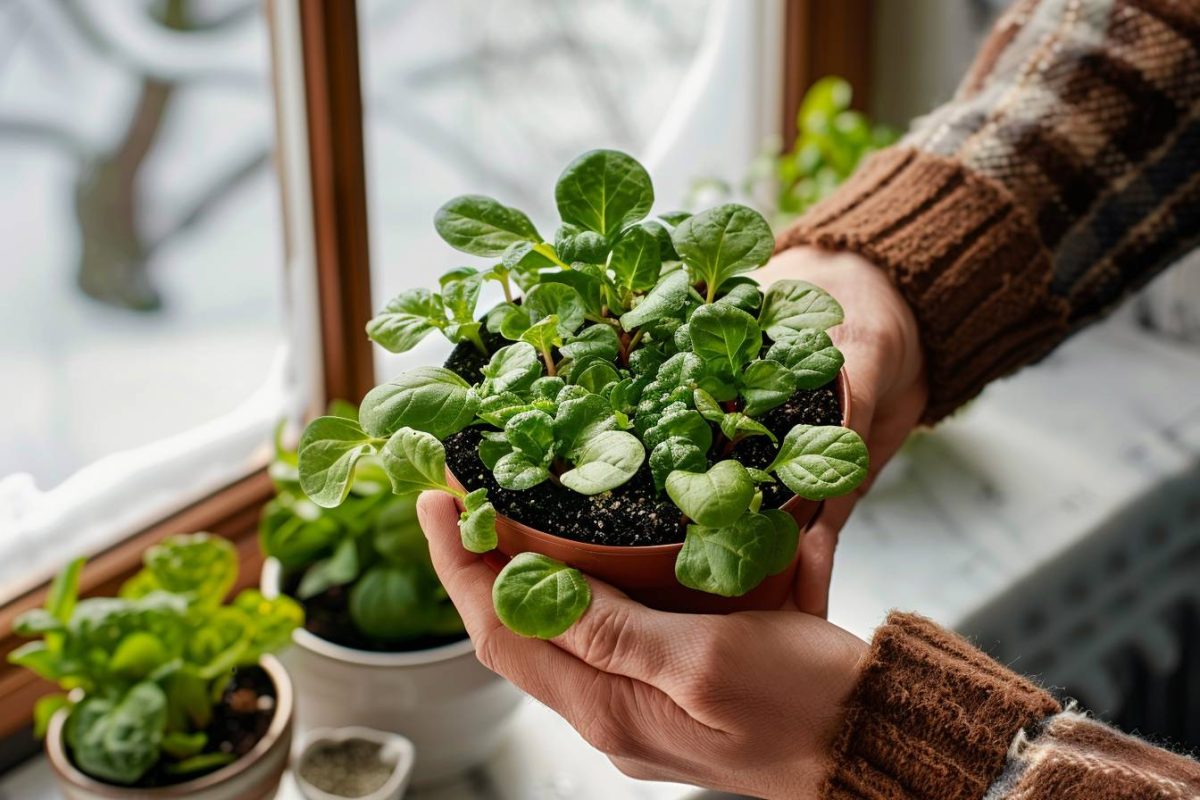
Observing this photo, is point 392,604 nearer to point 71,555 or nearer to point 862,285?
point 71,555

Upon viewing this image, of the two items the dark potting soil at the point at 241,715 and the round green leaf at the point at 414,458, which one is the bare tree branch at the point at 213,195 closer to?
the dark potting soil at the point at 241,715

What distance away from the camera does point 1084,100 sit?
88 cm

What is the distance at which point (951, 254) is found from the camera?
817 millimetres

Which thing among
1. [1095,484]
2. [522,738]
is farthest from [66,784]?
[1095,484]

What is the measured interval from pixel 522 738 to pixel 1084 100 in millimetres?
685

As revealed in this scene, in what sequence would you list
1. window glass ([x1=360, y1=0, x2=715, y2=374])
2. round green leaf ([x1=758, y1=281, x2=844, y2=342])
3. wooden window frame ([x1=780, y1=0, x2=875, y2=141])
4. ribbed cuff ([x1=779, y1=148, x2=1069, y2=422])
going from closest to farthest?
1. round green leaf ([x1=758, y1=281, x2=844, y2=342])
2. ribbed cuff ([x1=779, y1=148, x2=1069, y2=422])
3. window glass ([x1=360, y1=0, x2=715, y2=374])
4. wooden window frame ([x1=780, y1=0, x2=875, y2=141])

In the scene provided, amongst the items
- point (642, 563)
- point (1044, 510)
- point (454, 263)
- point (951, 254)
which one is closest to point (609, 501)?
point (642, 563)

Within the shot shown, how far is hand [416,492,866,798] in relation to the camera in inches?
22.0

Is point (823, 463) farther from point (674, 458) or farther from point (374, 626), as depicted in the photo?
point (374, 626)

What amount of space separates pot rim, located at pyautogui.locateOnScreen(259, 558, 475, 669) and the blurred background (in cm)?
20

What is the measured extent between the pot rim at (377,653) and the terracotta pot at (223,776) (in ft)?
0.13

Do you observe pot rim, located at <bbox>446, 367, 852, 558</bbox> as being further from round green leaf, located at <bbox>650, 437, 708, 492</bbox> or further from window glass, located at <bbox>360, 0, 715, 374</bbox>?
window glass, located at <bbox>360, 0, 715, 374</bbox>

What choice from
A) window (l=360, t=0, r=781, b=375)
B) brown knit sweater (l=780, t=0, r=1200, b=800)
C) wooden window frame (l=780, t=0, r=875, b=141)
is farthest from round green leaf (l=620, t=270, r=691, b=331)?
wooden window frame (l=780, t=0, r=875, b=141)

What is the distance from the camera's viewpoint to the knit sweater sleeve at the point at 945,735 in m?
0.59
